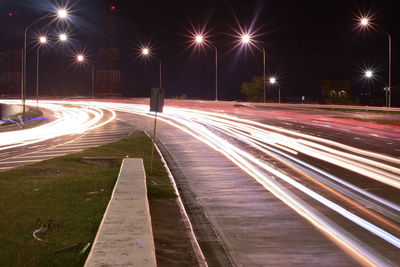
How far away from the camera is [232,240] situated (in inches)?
355

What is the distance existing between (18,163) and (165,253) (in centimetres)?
1360

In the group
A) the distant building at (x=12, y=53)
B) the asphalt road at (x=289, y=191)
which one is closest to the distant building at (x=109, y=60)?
the distant building at (x=12, y=53)

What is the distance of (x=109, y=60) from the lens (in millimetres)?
81875

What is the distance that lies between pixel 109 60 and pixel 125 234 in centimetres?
7636

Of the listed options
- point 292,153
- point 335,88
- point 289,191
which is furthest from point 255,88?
point 289,191

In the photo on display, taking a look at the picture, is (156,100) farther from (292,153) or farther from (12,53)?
(12,53)

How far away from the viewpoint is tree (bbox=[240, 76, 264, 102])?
5576 inches

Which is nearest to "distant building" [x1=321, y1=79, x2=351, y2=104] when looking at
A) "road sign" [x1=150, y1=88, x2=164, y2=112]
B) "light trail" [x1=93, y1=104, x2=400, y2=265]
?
"light trail" [x1=93, y1=104, x2=400, y2=265]

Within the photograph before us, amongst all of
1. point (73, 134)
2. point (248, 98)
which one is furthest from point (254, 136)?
point (248, 98)

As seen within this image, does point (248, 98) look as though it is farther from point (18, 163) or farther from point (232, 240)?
point (232, 240)

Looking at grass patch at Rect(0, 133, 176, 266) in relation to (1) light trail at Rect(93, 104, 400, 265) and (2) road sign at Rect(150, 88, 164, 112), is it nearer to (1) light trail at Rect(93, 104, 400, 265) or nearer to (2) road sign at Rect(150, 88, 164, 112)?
(2) road sign at Rect(150, 88, 164, 112)

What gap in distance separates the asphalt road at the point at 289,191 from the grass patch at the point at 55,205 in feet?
6.12

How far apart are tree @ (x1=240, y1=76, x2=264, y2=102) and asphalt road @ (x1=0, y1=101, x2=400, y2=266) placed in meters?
108

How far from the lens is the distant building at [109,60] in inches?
3179
